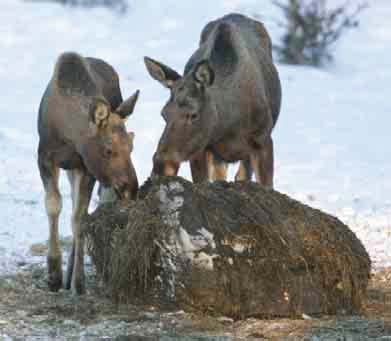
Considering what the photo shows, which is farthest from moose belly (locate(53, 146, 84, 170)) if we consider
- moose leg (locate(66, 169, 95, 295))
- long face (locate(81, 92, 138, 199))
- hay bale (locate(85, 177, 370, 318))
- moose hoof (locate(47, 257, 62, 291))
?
hay bale (locate(85, 177, 370, 318))

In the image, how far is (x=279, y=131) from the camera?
61.9ft

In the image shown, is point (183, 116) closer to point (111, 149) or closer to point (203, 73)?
point (203, 73)

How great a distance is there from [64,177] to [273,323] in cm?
749

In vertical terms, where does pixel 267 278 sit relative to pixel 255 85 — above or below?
below

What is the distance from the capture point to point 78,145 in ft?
31.6

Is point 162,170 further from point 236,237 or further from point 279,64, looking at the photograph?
point 279,64

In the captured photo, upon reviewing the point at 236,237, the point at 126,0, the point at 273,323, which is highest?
the point at 126,0

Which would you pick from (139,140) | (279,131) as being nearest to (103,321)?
(139,140)

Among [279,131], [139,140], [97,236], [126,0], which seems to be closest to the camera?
[97,236]

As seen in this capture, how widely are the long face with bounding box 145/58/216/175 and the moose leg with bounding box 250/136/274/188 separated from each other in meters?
1.05

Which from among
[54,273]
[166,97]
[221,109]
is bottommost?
[54,273]

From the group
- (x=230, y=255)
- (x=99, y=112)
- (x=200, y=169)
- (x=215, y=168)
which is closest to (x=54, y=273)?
(x=99, y=112)

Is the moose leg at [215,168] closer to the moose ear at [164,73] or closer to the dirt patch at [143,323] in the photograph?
the moose ear at [164,73]

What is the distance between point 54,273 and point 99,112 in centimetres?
→ 158
